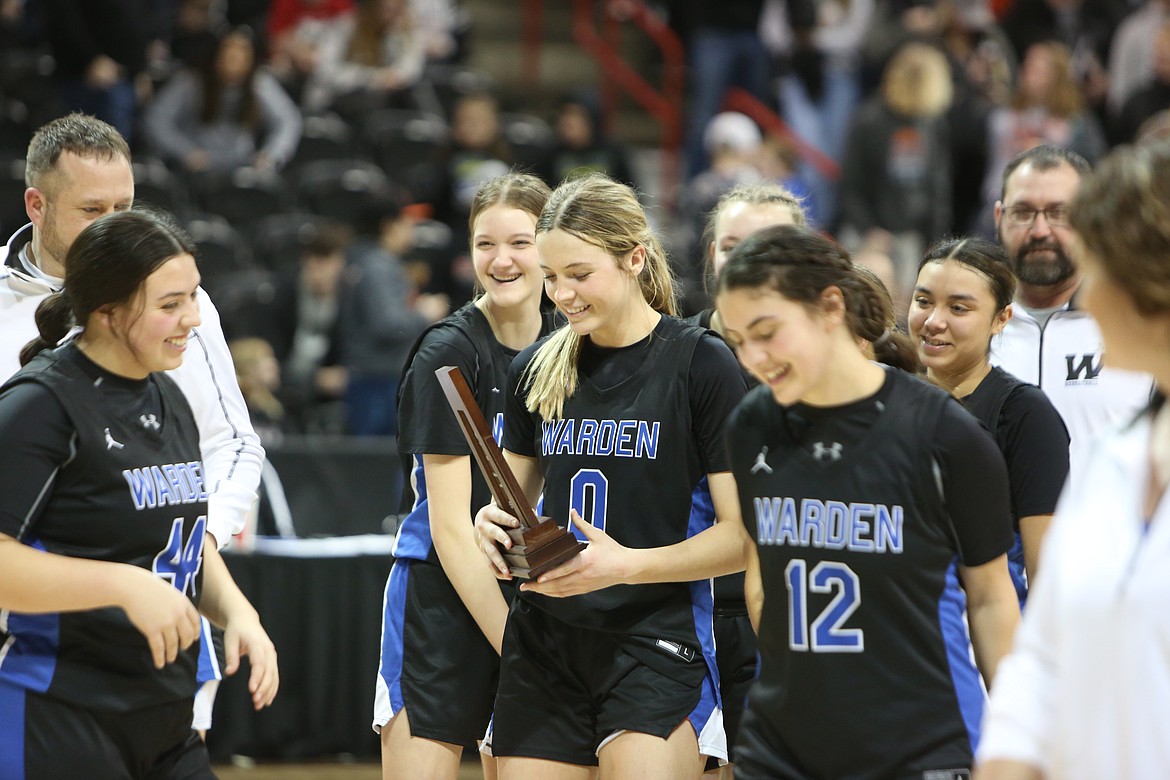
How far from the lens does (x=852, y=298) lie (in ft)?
8.66

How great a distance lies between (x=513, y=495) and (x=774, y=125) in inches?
359

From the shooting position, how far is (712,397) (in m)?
3.23

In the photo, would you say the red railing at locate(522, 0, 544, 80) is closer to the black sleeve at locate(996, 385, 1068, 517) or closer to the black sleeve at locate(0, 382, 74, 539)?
the black sleeve at locate(996, 385, 1068, 517)

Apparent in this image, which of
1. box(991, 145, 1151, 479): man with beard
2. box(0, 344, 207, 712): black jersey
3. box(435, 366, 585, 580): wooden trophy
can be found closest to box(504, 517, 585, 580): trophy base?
box(435, 366, 585, 580): wooden trophy

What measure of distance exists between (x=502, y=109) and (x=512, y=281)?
935 cm

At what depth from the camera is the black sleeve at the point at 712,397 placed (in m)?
3.22

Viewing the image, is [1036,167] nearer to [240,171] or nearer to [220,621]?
[220,621]

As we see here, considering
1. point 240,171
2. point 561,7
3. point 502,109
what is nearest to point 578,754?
point 240,171

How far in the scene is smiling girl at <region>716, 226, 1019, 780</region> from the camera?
8.23 feet

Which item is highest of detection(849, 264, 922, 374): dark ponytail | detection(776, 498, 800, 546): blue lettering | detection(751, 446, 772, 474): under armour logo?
detection(849, 264, 922, 374): dark ponytail

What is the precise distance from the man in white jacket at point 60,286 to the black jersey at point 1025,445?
6.11 ft

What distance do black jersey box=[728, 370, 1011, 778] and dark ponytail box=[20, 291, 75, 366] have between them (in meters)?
1.62

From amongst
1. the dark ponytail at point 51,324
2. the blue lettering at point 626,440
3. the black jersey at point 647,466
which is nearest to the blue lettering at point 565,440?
the black jersey at point 647,466

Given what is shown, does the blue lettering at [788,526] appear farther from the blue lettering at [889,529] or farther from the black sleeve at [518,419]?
the black sleeve at [518,419]
